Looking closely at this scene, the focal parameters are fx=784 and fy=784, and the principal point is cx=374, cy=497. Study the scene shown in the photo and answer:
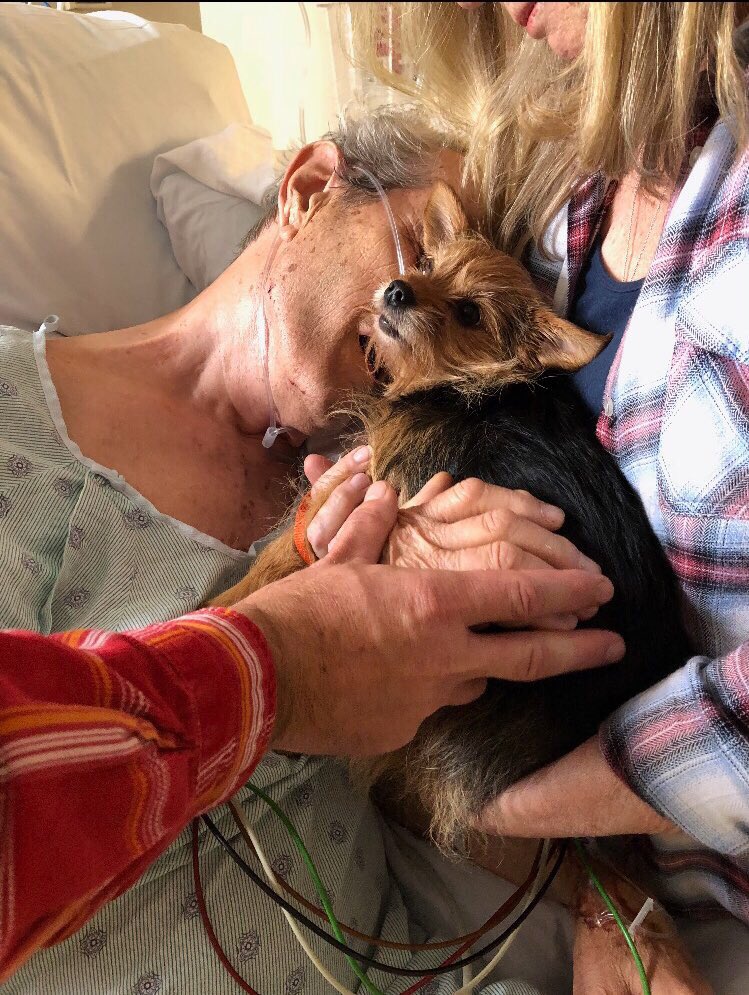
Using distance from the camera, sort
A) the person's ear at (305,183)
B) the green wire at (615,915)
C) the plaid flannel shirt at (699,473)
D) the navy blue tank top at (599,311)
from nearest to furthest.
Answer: the plaid flannel shirt at (699,473) → the green wire at (615,915) → the navy blue tank top at (599,311) → the person's ear at (305,183)

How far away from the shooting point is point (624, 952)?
1.18m

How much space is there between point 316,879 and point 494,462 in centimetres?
66

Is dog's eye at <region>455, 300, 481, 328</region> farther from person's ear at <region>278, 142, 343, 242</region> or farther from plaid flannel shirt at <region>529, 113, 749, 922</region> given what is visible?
plaid flannel shirt at <region>529, 113, 749, 922</region>

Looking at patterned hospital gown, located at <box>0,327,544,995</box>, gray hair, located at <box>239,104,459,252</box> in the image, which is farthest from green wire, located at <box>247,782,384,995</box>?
gray hair, located at <box>239,104,459,252</box>

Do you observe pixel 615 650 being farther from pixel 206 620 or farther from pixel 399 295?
pixel 399 295

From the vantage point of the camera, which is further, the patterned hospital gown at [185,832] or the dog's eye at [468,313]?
the dog's eye at [468,313]

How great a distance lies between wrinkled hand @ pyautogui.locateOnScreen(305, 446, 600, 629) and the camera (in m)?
0.98

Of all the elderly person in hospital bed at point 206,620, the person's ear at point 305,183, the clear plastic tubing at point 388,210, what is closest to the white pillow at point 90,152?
the elderly person in hospital bed at point 206,620

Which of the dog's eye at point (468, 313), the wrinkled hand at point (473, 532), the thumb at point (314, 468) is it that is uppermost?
the dog's eye at point (468, 313)

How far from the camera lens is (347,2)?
63 centimetres

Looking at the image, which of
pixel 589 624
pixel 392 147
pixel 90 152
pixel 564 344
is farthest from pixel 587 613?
pixel 90 152

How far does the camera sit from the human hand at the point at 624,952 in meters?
1.13

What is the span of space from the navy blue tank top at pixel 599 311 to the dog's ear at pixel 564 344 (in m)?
0.02

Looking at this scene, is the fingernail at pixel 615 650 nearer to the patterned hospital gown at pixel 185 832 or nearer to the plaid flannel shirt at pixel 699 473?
the plaid flannel shirt at pixel 699 473
